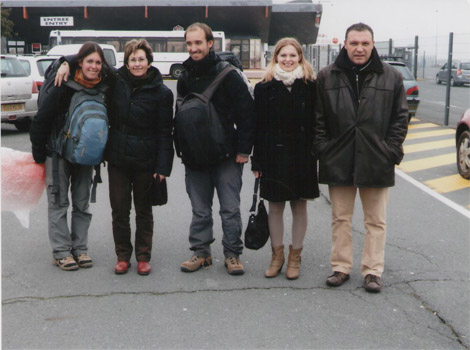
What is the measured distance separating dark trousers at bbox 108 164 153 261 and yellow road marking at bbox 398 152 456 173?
238 inches

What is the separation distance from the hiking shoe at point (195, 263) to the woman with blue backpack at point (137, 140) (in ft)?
1.01

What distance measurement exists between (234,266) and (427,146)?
859 centimetres

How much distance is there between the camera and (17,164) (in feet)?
16.3

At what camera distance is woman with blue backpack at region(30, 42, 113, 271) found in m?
4.68

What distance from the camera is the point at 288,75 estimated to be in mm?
4480

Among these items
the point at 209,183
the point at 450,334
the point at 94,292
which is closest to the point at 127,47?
the point at 209,183

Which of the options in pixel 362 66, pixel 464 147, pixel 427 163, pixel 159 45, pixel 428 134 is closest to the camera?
pixel 362 66

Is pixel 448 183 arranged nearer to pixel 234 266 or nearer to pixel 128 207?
pixel 234 266

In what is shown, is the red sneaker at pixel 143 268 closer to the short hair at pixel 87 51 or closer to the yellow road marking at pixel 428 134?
the short hair at pixel 87 51

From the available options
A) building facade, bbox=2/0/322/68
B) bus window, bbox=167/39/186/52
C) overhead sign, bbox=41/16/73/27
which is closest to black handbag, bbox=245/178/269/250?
bus window, bbox=167/39/186/52

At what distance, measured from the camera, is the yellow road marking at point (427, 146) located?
12000mm

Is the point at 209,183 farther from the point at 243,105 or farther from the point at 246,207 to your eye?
the point at 246,207

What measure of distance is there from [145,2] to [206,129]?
44.9 m

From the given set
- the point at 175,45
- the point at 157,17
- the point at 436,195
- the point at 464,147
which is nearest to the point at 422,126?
the point at 464,147
